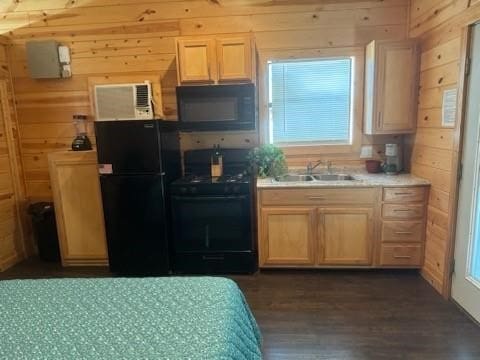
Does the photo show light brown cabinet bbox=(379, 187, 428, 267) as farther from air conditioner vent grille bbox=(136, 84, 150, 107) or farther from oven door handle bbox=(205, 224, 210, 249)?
air conditioner vent grille bbox=(136, 84, 150, 107)

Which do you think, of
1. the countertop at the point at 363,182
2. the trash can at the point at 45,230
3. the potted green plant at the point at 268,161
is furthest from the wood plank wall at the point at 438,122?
the trash can at the point at 45,230

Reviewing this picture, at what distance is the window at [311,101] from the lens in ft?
10.9

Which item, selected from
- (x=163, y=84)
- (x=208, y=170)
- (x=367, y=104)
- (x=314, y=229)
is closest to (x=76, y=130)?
(x=163, y=84)

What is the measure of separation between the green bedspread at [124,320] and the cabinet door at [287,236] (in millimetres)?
1452

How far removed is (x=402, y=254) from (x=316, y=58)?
81.3 inches

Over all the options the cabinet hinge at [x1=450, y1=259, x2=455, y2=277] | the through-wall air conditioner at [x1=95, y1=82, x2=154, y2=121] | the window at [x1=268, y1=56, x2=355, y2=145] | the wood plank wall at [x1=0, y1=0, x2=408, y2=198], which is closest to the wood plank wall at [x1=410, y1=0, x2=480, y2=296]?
the cabinet hinge at [x1=450, y1=259, x2=455, y2=277]

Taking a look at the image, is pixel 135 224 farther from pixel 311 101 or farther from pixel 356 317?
pixel 311 101

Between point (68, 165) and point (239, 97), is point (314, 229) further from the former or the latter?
point (68, 165)

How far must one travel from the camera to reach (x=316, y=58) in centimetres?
329

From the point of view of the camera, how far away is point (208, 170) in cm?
350

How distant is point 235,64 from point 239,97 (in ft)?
1.01

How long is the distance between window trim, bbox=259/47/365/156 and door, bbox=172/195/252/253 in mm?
895

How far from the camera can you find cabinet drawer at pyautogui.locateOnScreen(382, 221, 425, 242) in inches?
112

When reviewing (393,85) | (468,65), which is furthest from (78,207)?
(468,65)
